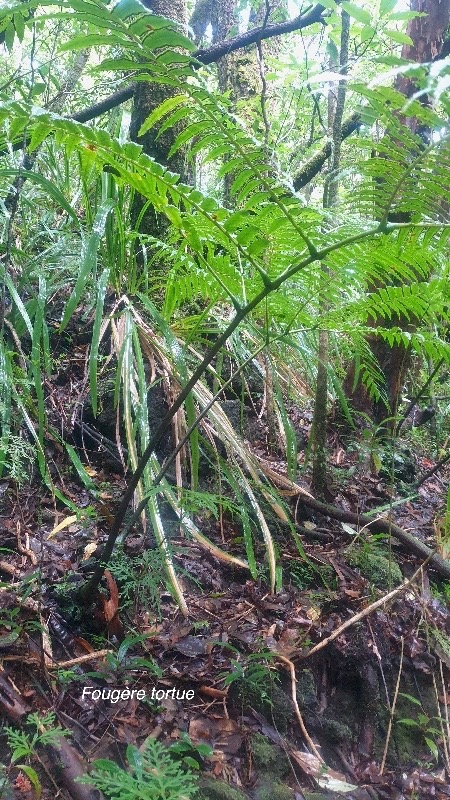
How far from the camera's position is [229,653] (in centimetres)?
161

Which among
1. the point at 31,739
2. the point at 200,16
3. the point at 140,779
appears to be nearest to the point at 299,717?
the point at 140,779

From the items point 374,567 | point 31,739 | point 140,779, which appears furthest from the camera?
point 374,567

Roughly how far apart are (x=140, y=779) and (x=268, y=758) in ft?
1.81

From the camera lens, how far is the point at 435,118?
0.86 metres

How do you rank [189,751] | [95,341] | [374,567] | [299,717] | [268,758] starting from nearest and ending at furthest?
[189,751]
[268,758]
[299,717]
[95,341]
[374,567]

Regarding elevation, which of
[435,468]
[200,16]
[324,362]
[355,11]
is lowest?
[435,468]

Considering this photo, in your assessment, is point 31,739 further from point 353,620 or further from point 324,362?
point 324,362

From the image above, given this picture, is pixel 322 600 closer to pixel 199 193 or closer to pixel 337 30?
pixel 199 193

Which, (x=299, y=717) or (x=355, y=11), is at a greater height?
(x=355, y=11)

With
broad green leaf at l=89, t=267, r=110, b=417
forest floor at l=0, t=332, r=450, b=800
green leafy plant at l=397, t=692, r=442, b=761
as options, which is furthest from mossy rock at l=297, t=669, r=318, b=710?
broad green leaf at l=89, t=267, r=110, b=417

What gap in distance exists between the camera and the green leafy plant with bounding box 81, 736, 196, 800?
38.6 inches

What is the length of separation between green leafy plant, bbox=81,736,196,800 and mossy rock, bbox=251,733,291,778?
0.28 m

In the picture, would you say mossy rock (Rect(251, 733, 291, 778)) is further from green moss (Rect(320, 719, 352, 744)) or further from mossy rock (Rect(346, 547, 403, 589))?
mossy rock (Rect(346, 547, 403, 589))

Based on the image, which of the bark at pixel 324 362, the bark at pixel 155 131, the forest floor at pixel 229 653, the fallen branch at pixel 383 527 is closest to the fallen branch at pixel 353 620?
the forest floor at pixel 229 653
